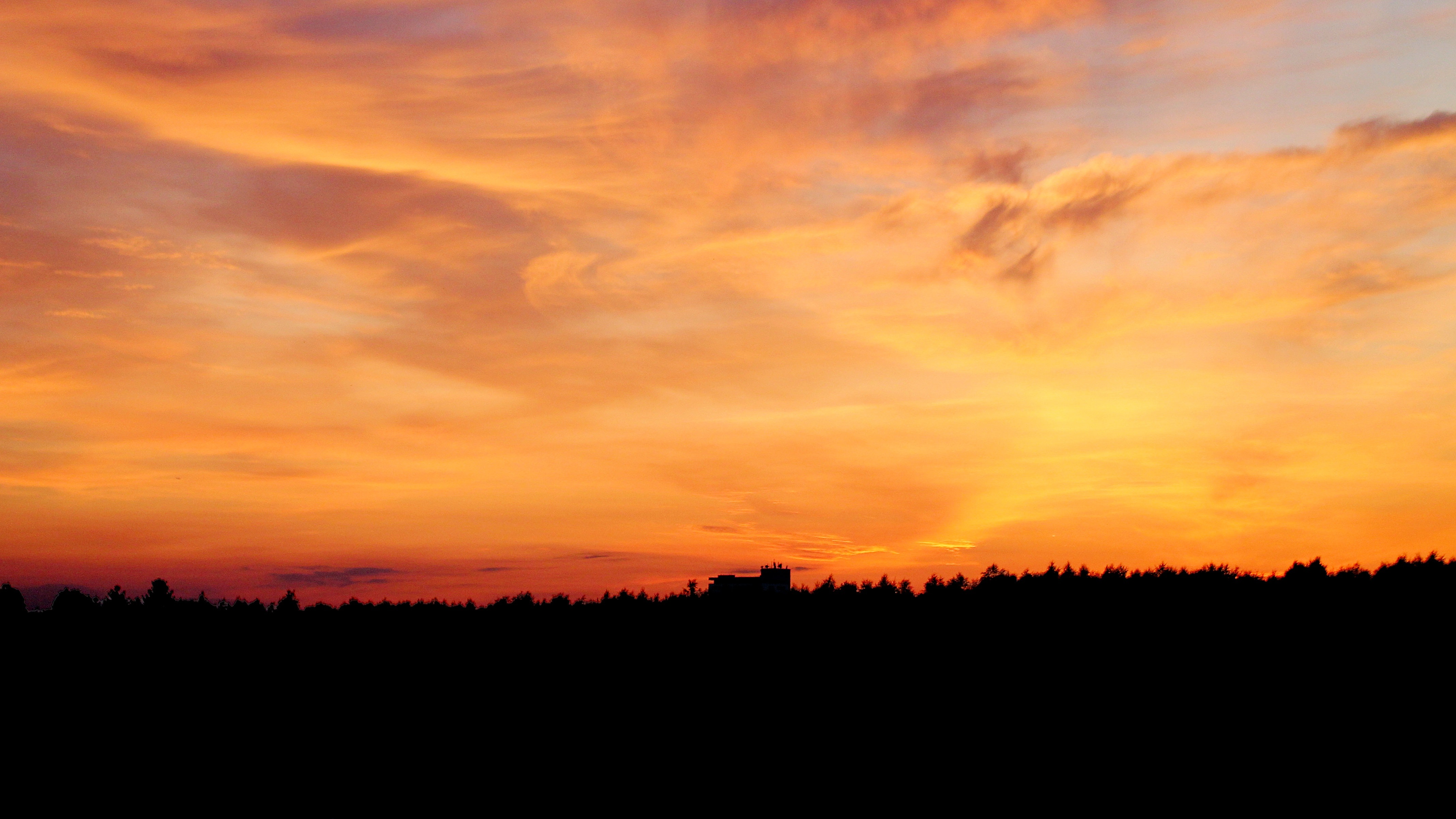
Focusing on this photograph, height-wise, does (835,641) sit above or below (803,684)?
A: above

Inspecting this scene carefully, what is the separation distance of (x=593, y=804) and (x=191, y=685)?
10.1m

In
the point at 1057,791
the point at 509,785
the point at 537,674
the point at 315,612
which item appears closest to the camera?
the point at 1057,791

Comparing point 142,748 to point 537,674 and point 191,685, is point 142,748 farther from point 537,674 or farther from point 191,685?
point 537,674

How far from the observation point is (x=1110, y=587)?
25.5 m

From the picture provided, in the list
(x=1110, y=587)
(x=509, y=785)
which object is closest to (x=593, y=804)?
(x=509, y=785)

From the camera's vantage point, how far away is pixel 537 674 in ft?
82.4

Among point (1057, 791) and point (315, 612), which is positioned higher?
point (315, 612)

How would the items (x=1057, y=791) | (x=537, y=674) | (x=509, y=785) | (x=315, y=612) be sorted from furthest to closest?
(x=315, y=612) → (x=537, y=674) → (x=509, y=785) → (x=1057, y=791)

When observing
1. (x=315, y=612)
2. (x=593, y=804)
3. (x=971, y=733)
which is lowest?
(x=593, y=804)

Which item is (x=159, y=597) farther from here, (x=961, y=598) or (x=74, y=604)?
(x=961, y=598)

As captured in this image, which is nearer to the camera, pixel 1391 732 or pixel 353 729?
pixel 1391 732

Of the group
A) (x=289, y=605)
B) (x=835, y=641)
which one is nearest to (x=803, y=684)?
(x=835, y=641)

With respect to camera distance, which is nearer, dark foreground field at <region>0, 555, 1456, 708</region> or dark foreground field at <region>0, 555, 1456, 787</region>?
dark foreground field at <region>0, 555, 1456, 787</region>

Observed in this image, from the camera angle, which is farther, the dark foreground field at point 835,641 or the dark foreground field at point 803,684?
the dark foreground field at point 835,641
